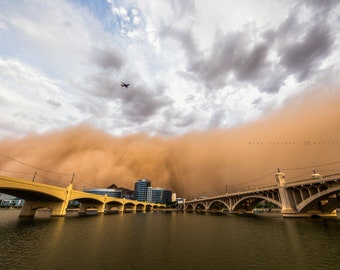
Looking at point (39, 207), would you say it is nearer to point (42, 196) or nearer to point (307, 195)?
point (42, 196)

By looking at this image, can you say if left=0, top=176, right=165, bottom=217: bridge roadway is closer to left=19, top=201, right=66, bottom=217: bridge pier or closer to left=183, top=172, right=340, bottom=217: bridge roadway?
left=19, top=201, right=66, bottom=217: bridge pier

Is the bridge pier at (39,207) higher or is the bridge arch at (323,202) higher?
the bridge arch at (323,202)

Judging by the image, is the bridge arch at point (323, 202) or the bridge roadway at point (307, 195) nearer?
the bridge arch at point (323, 202)

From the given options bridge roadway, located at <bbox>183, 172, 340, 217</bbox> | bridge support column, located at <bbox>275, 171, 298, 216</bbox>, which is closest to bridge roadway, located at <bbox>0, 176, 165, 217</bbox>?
bridge support column, located at <bbox>275, 171, 298, 216</bbox>

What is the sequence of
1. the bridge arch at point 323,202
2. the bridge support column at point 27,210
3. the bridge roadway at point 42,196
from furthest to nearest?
the bridge support column at point 27,210 < the bridge arch at point 323,202 < the bridge roadway at point 42,196

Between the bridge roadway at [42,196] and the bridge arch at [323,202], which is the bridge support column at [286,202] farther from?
the bridge roadway at [42,196]

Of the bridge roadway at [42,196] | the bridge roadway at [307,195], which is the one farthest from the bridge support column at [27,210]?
the bridge roadway at [307,195]

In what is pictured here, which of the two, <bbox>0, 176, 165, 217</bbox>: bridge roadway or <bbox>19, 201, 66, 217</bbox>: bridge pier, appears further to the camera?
<bbox>19, 201, 66, 217</bbox>: bridge pier

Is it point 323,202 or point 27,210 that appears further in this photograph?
point 323,202

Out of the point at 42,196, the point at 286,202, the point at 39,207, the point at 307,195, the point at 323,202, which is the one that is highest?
the point at 307,195

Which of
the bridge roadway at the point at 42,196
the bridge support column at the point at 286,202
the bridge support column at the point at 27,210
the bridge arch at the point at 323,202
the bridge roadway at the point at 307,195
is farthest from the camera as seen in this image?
the bridge support column at the point at 286,202

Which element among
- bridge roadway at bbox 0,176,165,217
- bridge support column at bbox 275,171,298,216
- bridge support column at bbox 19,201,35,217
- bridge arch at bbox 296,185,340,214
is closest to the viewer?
bridge roadway at bbox 0,176,165,217

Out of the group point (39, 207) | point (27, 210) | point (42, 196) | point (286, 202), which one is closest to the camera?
point (42, 196)

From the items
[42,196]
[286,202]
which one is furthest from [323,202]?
[42,196]
